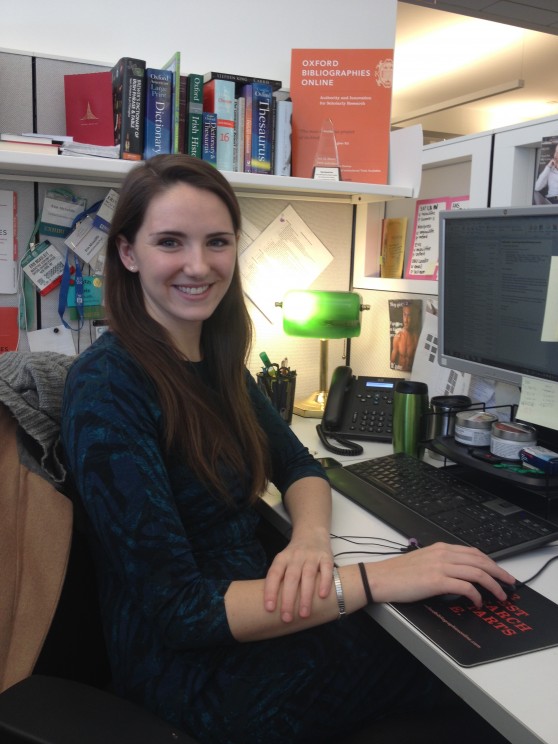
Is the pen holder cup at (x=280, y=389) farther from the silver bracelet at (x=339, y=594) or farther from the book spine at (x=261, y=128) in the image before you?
the silver bracelet at (x=339, y=594)

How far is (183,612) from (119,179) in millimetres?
1162

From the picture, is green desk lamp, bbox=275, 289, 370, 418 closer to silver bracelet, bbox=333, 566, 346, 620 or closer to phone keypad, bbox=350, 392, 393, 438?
phone keypad, bbox=350, 392, 393, 438

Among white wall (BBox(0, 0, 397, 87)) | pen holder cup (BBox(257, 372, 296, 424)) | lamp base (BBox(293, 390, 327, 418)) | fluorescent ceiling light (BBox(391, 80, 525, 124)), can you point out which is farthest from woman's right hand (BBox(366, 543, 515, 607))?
fluorescent ceiling light (BBox(391, 80, 525, 124))

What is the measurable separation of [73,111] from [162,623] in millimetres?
1231

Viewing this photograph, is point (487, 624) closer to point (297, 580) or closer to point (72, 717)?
point (297, 580)

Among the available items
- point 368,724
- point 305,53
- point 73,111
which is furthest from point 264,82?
point 368,724

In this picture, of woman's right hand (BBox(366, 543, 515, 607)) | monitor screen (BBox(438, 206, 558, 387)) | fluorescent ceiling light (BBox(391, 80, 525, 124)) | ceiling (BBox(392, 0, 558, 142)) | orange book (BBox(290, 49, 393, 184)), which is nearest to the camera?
woman's right hand (BBox(366, 543, 515, 607))

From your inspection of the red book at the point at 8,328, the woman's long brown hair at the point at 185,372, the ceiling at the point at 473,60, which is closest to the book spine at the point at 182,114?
the woman's long brown hair at the point at 185,372

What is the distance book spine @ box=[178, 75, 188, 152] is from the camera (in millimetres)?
1583

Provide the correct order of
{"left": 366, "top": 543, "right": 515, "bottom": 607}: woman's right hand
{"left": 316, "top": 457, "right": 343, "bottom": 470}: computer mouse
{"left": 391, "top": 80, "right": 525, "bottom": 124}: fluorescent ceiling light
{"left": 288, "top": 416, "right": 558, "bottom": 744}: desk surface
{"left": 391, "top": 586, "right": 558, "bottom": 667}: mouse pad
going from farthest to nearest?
1. {"left": 391, "top": 80, "right": 525, "bottom": 124}: fluorescent ceiling light
2. {"left": 316, "top": 457, "right": 343, "bottom": 470}: computer mouse
3. {"left": 366, "top": 543, "right": 515, "bottom": 607}: woman's right hand
4. {"left": 391, "top": 586, "right": 558, "bottom": 667}: mouse pad
5. {"left": 288, "top": 416, "right": 558, "bottom": 744}: desk surface

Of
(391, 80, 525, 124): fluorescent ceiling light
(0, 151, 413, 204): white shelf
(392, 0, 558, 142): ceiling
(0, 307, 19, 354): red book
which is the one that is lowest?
(0, 307, 19, 354): red book

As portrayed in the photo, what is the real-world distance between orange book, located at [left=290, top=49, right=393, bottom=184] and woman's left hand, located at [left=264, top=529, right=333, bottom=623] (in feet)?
3.69

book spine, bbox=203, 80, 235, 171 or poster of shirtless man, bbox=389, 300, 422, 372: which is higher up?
book spine, bbox=203, 80, 235, 171

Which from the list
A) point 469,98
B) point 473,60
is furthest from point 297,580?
point 473,60
